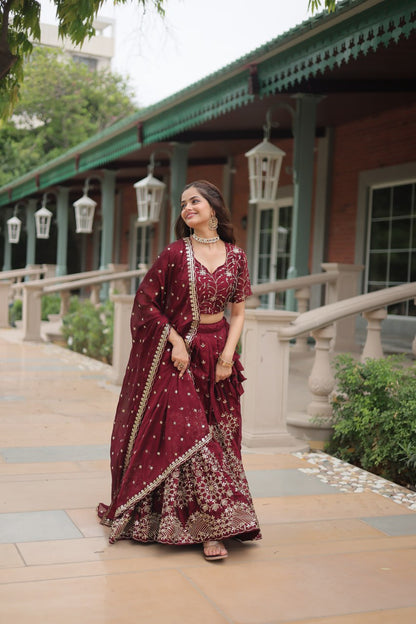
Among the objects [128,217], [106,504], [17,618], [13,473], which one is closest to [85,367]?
[13,473]

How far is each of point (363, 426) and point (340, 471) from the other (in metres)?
0.35

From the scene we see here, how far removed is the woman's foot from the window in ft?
23.8

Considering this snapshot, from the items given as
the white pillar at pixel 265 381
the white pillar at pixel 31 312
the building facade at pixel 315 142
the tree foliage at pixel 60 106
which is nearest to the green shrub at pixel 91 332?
the white pillar at pixel 31 312

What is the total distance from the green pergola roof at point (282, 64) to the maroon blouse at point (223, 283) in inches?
131

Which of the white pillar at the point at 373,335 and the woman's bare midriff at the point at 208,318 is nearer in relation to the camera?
the woman's bare midriff at the point at 208,318

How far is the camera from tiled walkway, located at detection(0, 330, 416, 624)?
119 inches

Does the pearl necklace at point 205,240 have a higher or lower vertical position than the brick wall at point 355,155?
lower

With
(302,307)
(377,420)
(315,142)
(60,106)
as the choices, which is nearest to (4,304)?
(315,142)

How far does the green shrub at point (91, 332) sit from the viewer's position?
1209 cm

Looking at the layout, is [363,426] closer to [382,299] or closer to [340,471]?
[340,471]

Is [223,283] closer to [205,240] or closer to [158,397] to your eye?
[205,240]

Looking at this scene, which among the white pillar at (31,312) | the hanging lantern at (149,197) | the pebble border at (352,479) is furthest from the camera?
the white pillar at (31,312)

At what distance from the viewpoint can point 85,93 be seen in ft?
115

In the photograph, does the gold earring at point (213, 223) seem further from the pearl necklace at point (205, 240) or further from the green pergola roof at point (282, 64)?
the green pergola roof at point (282, 64)
